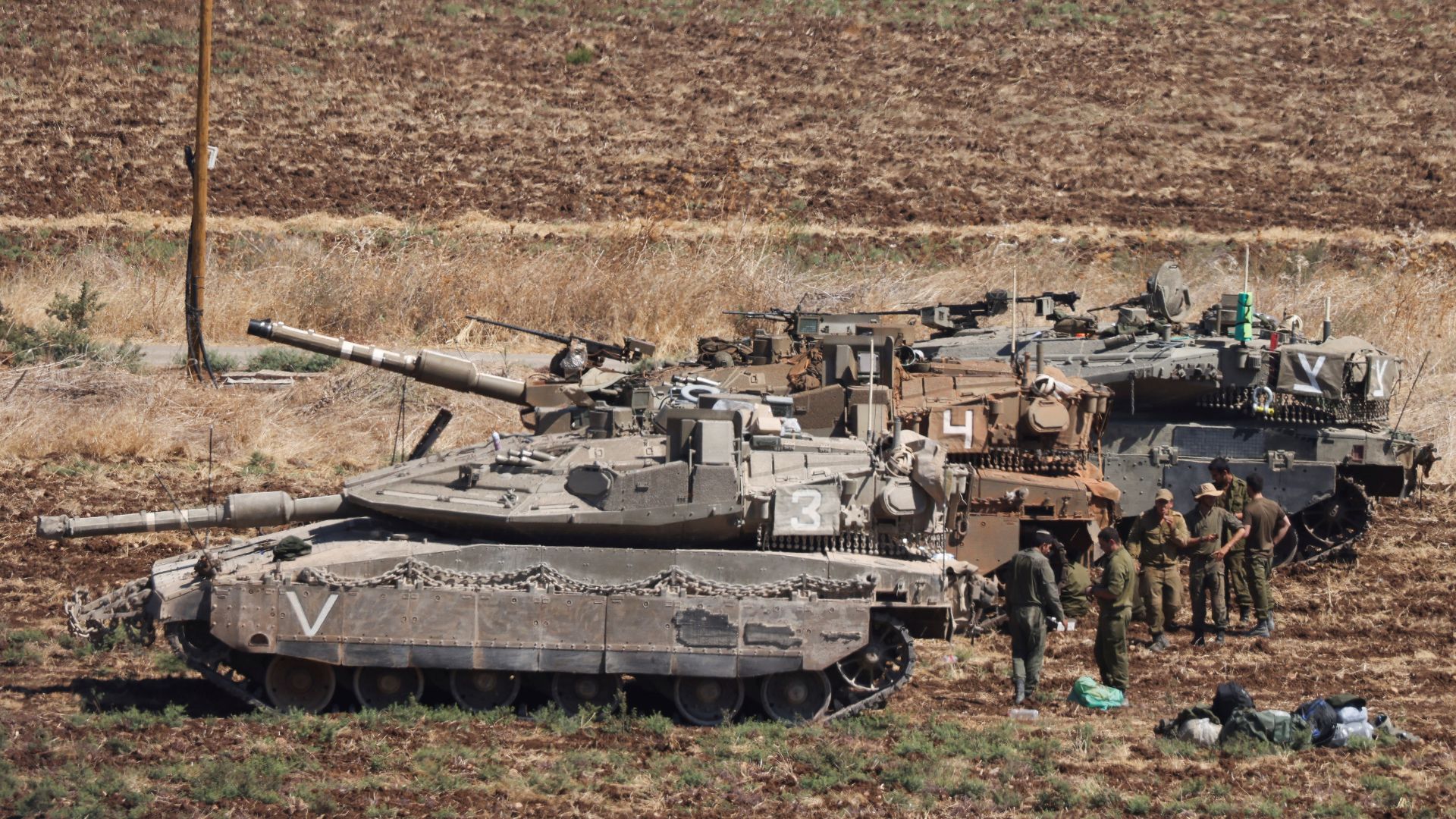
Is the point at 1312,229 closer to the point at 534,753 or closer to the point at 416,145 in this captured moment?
the point at 416,145

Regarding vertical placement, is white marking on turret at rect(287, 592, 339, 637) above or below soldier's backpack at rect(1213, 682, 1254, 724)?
above

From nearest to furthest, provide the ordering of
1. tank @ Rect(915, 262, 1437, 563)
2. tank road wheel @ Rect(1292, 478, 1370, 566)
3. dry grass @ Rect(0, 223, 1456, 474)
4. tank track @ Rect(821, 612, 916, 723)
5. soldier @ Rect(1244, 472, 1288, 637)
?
tank track @ Rect(821, 612, 916, 723)
soldier @ Rect(1244, 472, 1288, 637)
tank @ Rect(915, 262, 1437, 563)
tank road wheel @ Rect(1292, 478, 1370, 566)
dry grass @ Rect(0, 223, 1456, 474)

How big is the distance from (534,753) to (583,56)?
136ft

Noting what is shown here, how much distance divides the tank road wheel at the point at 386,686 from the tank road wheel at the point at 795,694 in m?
2.59

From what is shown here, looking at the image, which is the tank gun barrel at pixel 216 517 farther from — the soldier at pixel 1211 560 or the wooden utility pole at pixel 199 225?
the wooden utility pole at pixel 199 225

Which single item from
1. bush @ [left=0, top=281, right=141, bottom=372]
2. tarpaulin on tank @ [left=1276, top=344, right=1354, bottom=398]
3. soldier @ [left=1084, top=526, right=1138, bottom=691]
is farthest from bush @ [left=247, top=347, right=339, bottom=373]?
soldier @ [left=1084, top=526, right=1138, bottom=691]

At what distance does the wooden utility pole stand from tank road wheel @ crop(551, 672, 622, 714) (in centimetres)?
1375

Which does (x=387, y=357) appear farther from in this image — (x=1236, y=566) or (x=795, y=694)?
(x=1236, y=566)

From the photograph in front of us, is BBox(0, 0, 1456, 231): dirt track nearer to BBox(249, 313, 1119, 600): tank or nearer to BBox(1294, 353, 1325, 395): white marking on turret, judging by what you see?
BBox(1294, 353, 1325, 395): white marking on turret

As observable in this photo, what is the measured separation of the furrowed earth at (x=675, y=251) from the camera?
11.6 metres

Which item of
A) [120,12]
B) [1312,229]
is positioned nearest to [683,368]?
[1312,229]

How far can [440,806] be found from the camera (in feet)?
35.1

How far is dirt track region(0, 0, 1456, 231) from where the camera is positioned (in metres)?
42.7

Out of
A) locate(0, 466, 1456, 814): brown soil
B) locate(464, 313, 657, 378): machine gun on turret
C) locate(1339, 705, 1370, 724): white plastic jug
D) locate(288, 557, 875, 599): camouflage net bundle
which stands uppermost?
locate(464, 313, 657, 378): machine gun on turret
